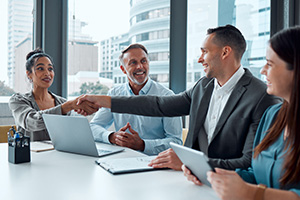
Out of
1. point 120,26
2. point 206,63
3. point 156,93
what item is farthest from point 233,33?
point 120,26

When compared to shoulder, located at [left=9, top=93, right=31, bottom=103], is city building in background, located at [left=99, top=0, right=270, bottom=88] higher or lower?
higher

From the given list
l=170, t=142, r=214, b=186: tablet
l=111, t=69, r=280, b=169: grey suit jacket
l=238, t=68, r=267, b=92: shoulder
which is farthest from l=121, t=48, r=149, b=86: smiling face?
l=170, t=142, r=214, b=186: tablet

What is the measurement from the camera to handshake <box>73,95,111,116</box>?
7.43 feet

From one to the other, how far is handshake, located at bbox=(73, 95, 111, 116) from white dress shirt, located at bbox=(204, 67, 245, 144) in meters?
0.79

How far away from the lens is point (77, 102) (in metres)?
2.33

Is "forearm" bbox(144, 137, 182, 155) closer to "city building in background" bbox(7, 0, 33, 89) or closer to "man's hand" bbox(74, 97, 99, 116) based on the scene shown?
"man's hand" bbox(74, 97, 99, 116)

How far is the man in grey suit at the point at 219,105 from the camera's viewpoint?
5.13 ft

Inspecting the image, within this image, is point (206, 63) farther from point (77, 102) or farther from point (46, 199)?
point (46, 199)

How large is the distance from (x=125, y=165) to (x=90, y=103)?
0.91 metres

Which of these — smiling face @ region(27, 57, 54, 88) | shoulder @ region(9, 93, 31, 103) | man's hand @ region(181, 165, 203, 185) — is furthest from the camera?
smiling face @ region(27, 57, 54, 88)

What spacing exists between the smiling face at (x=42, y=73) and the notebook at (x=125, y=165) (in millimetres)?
1366

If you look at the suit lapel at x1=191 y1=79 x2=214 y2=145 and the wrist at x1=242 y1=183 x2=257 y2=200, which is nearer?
the wrist at x1=242 y1=183 x2=257 y2=200

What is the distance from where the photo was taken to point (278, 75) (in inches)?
45.3

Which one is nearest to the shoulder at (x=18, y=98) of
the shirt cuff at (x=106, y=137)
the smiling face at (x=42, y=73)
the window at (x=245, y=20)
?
the smiling face at (x=42, y=73)
